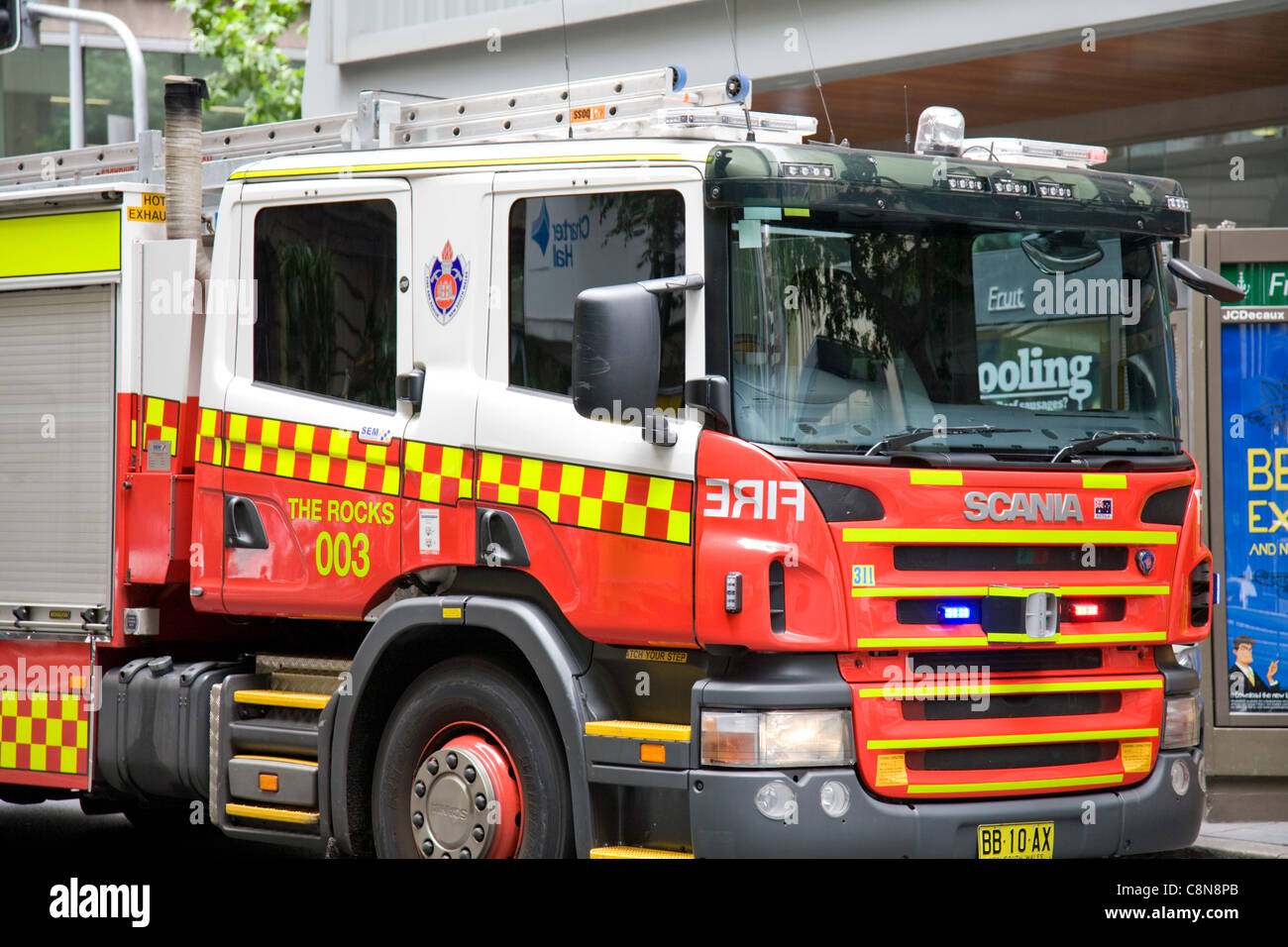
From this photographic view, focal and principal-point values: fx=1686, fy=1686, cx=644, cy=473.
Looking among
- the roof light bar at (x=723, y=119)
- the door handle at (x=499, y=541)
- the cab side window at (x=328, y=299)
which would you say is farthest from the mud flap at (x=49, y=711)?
the roof light bar at (x=723, y=119)

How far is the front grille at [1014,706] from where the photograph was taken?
5.78 m

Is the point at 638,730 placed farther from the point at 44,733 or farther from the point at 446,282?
the point at 44,733

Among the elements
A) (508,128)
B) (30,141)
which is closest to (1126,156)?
(508,128)

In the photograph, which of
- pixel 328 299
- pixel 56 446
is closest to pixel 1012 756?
pixel 328 299

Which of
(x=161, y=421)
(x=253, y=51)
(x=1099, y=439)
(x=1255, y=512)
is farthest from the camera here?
(x=253, y=51)

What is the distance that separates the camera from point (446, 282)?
256 inches

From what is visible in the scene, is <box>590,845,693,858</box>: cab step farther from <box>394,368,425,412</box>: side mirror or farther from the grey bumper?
<box>394,368,425,412</box>: side mirror

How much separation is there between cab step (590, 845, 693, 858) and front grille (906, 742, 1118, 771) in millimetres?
859

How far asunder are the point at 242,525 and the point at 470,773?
5.26 ft

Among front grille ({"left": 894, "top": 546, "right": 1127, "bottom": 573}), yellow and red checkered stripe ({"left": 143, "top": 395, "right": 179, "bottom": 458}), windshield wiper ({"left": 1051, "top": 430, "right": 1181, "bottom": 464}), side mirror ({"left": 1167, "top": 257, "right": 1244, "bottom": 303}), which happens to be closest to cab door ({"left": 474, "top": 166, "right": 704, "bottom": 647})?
front grille ({"left": 894, "top": 546, "right": 1127, "bottom": 573})

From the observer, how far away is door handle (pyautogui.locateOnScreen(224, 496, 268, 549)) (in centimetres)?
699

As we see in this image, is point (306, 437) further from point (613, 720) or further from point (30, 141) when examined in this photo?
point (30, 141)

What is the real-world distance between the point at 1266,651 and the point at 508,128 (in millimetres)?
4962

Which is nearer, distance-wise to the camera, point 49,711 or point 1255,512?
point 49,711
